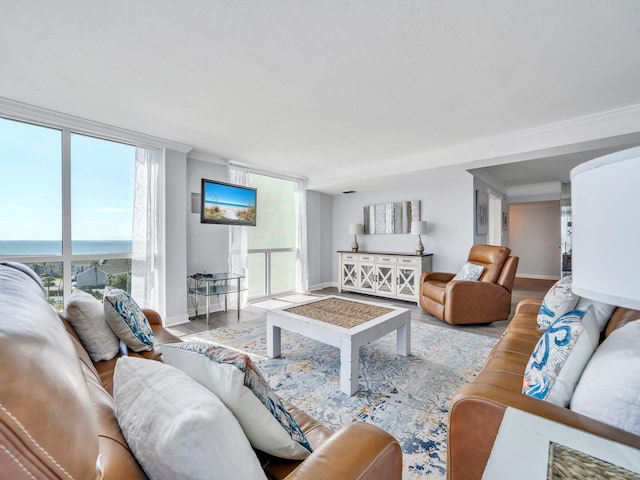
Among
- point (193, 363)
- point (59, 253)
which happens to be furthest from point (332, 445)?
point (59, 253)

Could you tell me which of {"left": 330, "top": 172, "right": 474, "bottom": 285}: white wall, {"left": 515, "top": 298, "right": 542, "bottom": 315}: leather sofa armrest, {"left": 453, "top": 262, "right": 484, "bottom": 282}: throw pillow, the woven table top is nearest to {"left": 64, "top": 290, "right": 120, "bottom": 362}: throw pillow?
the woven table top

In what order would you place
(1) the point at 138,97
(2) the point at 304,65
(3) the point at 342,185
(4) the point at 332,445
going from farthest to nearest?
(3) the point at 342,185 < (1) the point at 138,97 < (2) the point at 304,65 < (4) the point at 332,445

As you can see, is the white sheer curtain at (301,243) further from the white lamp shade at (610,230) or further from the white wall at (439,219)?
the white lamp shade at (610,230)

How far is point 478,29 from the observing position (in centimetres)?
167

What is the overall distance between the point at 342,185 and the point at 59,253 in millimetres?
4074

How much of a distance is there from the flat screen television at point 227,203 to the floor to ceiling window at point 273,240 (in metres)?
0.43

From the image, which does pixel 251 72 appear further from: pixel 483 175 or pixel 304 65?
pixel 483 175

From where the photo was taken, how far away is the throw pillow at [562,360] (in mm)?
1040

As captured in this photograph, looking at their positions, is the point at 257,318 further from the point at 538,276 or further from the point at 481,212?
the point at 538,276

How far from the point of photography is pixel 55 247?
2.87 meters

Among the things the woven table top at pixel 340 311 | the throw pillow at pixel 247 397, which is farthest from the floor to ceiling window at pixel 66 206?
the throw pillow at pixel 247 397

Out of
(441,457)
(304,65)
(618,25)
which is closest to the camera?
(441,457)

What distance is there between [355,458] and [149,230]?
348cm

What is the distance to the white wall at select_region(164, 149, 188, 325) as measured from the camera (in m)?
3.53
